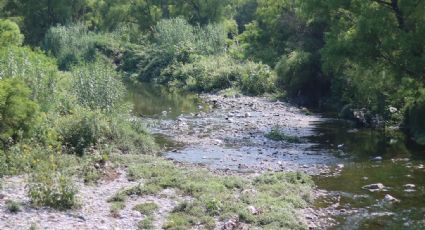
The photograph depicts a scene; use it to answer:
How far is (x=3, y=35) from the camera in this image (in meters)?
24.0

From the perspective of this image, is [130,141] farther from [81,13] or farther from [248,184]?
[81,13]

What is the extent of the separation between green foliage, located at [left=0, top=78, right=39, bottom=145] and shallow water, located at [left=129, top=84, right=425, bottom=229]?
5481 mm

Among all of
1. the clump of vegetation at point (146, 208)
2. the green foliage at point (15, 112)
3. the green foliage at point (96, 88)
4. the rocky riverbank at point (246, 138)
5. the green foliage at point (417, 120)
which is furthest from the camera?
the green foliage at point (417, 120)

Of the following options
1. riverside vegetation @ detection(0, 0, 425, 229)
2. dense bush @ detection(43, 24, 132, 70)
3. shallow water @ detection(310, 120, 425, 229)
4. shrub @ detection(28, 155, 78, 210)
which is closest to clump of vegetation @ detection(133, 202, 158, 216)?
riverside vegetation @ detection(0, 0, 425, 229)

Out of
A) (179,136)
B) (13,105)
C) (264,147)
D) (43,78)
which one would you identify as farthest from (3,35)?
(264,147)

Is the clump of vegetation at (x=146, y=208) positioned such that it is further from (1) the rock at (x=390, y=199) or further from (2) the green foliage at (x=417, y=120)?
(2) the green foliage at (x=417, y=120)

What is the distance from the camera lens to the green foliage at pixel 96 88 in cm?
2031

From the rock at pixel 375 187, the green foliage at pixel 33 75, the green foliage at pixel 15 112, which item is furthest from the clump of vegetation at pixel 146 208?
the green foliage at pixel 33 75

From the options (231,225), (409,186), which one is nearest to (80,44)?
(409,186)

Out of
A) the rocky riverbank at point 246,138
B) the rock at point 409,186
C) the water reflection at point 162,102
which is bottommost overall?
the water reflection at point 162,102

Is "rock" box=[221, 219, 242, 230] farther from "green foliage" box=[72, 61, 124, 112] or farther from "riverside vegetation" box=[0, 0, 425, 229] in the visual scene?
"green foliage" box=[72, 61, 124, 112]

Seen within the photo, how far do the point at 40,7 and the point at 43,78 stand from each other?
49048 mm

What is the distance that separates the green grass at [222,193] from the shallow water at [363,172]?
3.10 feet

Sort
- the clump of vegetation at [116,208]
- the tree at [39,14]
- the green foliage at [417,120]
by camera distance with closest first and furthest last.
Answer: the clump of vegetation at [116,208]
the green foliage at [417,120]
the tree at [39,14]
